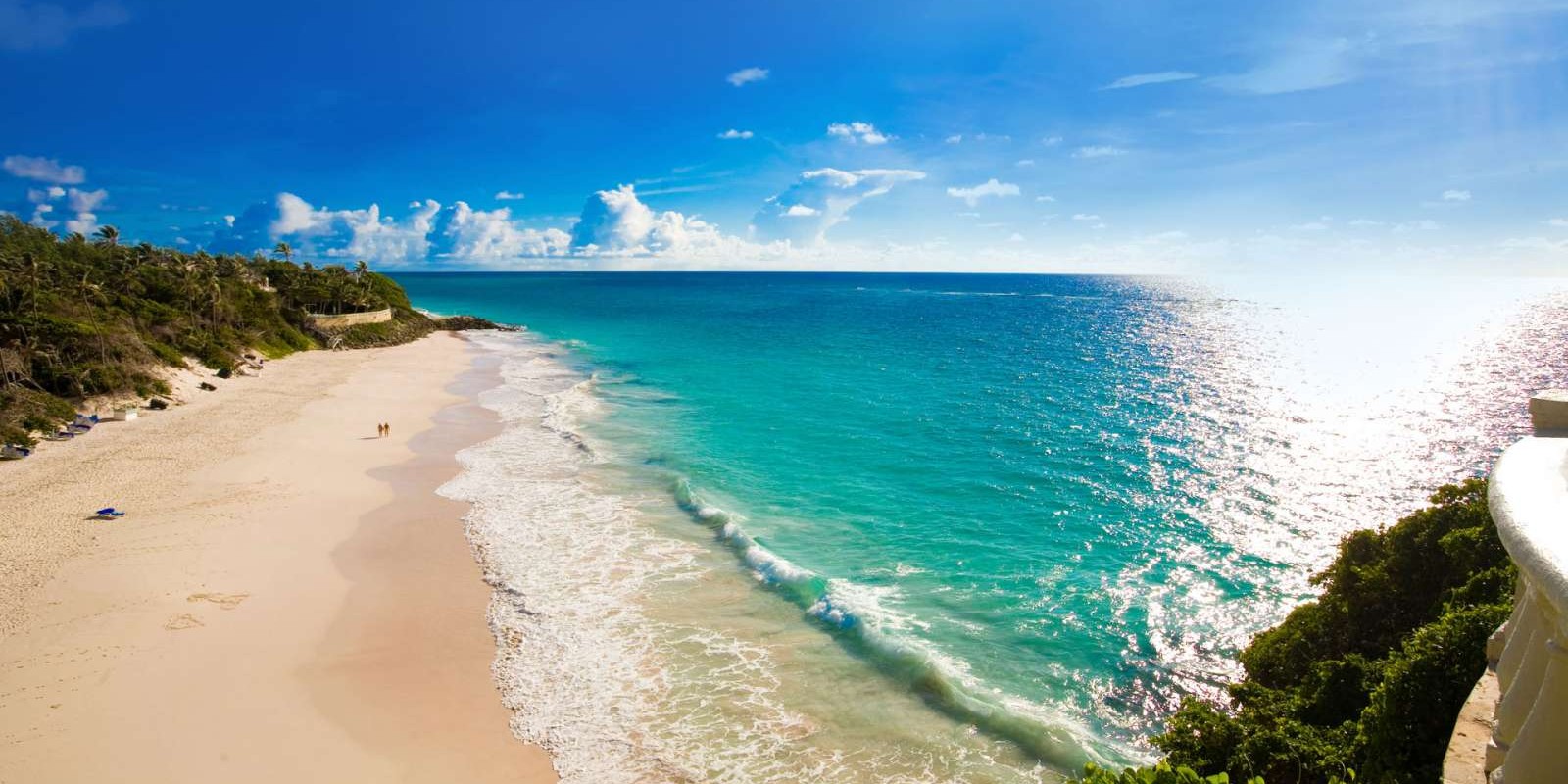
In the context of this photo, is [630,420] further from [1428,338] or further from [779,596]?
[1428,338]

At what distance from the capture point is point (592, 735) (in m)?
15.4

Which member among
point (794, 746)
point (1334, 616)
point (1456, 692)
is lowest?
point (794, 746)

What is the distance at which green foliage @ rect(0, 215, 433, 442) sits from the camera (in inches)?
1560

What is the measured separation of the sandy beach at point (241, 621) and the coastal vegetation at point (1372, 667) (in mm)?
12868

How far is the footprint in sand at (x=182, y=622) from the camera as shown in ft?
61.2

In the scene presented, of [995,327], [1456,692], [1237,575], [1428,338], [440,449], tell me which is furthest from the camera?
[995,327]

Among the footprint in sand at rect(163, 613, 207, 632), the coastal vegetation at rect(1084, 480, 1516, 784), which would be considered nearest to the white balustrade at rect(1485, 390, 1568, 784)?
the coastal vegetation at rect(1084, 480, 1516, 784)

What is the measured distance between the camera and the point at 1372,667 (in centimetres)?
1142

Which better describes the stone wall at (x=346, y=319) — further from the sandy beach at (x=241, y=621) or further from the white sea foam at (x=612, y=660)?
the white sea foam at (x=612, y=660)

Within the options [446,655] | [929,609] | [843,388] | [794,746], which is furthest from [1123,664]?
[843,388]

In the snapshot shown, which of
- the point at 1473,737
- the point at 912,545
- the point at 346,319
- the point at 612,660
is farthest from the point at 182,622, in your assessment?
the point at 346,319

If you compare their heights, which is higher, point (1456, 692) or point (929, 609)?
point (1456, 692)

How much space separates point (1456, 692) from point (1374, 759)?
1.21m

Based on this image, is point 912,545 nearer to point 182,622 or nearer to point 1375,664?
point 1375,664
